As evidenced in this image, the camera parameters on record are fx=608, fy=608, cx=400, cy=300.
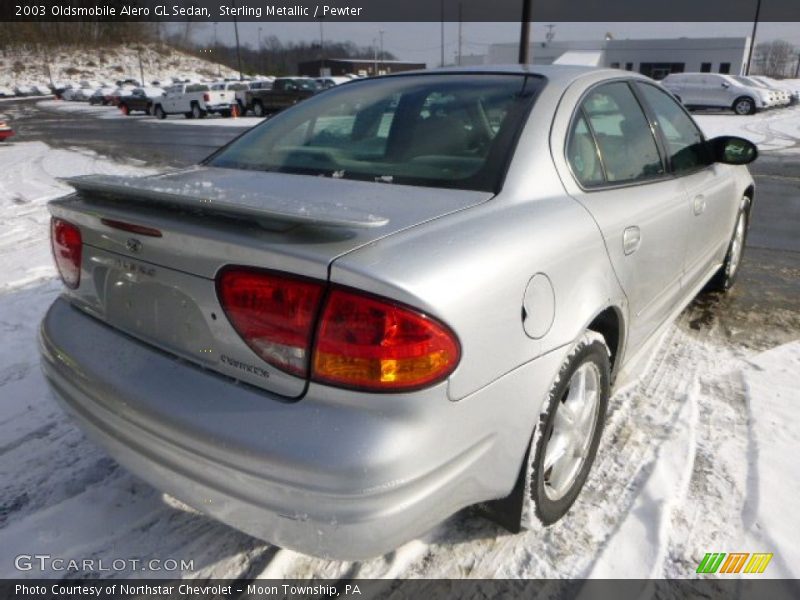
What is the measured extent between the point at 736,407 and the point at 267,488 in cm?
244

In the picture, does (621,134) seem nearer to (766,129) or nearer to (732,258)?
(732,258)

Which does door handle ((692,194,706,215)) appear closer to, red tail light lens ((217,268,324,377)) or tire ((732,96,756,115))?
red tail light lens ((217,268,324,377))

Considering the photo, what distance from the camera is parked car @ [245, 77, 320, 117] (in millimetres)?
26688

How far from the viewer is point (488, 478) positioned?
1729 millimetres

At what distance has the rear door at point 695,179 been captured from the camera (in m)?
3.07

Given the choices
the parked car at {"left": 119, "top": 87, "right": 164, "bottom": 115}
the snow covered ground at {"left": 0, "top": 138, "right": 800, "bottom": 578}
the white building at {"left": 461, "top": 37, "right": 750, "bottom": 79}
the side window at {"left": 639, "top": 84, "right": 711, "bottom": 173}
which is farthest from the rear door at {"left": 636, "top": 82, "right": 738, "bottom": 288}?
the white building at {"left": 461, "top": 37, "right": 750, "bottom": 79}

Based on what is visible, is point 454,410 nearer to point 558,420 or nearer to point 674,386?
point 558,420

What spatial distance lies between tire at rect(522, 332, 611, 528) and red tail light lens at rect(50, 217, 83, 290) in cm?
162

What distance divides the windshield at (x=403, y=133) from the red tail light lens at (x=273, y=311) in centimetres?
74

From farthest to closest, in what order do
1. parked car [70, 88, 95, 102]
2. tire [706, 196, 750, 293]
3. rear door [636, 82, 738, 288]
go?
parked car [70, 88, 95, 102] → tire [706, 196, 750, 293] → rear door [636, 82, 738, 288]

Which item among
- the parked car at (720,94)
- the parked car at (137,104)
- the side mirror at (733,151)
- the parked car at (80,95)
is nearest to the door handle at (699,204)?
the side mirror at (733,151)

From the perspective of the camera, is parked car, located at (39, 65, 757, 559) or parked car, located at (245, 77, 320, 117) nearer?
parked car, located at (39, 65, 757, 559)

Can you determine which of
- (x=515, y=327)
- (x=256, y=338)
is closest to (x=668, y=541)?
(x=515, y=327)
